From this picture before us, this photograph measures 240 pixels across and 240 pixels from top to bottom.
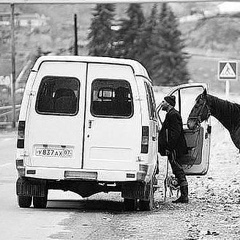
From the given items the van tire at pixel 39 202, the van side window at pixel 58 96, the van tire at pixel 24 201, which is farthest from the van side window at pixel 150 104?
the van tire at pixel 24 201

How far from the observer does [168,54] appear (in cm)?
11231

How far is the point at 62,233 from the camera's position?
1293cm

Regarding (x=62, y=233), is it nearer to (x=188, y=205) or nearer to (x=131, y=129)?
(x=131, y=129)

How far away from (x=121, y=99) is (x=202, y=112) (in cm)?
233

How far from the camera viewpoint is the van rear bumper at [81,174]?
15.1m

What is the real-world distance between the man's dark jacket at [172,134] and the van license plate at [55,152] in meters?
2.27

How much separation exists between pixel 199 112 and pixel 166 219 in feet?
10.0

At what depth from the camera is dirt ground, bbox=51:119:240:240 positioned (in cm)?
1284

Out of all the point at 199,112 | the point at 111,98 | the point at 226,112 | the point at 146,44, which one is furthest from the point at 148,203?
the point at 146,44

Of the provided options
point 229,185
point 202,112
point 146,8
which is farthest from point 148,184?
point 146,8

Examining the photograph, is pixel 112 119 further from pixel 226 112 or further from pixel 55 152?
pixel 226 112

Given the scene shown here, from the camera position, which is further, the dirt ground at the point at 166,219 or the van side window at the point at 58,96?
the van side window at the point at 58,96

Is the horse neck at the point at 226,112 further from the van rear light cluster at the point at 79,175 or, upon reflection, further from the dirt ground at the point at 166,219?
the van rear light cluster at the point at 79,175

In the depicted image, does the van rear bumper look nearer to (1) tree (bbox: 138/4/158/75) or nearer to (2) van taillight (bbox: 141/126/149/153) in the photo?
(2) van taillight (bbox: 141/126/149/153)
